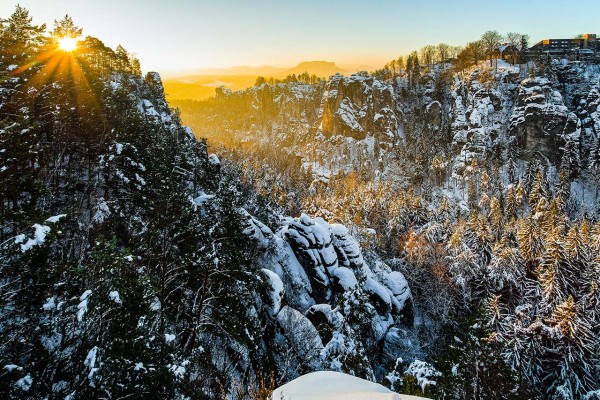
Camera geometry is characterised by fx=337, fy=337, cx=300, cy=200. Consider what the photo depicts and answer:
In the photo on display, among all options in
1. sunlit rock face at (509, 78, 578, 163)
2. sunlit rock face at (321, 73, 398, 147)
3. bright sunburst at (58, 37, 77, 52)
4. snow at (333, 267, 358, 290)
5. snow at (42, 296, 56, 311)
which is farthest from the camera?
sunlit rock face at (321, 73, 398, 147)

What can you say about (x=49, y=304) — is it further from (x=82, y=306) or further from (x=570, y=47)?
(x=570, y=47)

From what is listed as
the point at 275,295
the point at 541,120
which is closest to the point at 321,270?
the point at 275,295

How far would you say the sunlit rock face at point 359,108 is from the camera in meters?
136

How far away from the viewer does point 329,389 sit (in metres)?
6.54

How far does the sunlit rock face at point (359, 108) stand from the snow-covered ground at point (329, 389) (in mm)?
129954

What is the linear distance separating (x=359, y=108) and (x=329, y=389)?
484ft

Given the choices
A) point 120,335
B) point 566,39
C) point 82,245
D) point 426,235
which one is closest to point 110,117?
point 82,245

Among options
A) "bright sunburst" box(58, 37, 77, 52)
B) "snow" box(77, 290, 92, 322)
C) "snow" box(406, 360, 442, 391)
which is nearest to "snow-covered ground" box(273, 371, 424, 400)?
"snow" box(77, 290, 92, 322)

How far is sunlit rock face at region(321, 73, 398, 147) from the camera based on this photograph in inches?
5340

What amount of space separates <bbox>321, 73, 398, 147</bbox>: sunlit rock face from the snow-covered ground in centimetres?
12995

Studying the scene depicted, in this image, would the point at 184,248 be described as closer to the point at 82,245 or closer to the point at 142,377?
the point at 82,245

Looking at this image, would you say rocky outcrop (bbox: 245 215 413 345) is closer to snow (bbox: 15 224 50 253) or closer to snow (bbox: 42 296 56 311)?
snow (bbox: 42 296 56 311)

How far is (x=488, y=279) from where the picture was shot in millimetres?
35094

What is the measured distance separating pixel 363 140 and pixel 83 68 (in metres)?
124
